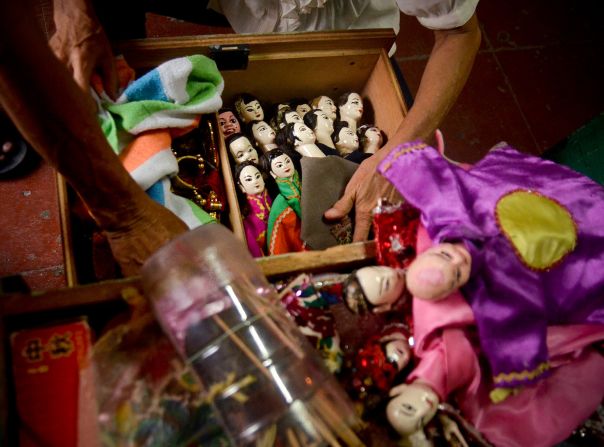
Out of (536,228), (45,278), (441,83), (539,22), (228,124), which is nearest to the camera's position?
(536,228)

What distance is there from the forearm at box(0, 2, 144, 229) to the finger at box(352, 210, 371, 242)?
1.66ft

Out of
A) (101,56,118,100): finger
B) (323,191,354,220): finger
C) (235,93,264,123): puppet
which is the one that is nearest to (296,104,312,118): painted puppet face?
(235,93,264,123): puppet

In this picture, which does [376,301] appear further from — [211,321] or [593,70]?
[593,70]

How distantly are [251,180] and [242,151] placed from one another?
114 mm

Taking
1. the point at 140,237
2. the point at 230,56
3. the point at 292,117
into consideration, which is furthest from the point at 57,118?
the point at 292,117

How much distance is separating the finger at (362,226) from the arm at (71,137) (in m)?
0.43

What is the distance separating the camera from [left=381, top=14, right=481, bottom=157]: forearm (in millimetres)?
1164

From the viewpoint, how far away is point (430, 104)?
117 cm

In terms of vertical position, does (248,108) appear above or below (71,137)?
below

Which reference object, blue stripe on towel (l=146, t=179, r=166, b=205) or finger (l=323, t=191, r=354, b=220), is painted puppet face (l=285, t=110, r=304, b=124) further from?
blue stripe on towel (l=146, t=179, r=166, b=205)

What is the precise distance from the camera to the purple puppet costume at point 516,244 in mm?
744

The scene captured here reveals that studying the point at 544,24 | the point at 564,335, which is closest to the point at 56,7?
the point at 564,335

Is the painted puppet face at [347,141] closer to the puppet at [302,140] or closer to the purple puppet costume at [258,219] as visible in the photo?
the puppet at [302,140]

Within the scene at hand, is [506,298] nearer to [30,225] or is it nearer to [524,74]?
[30,225]
